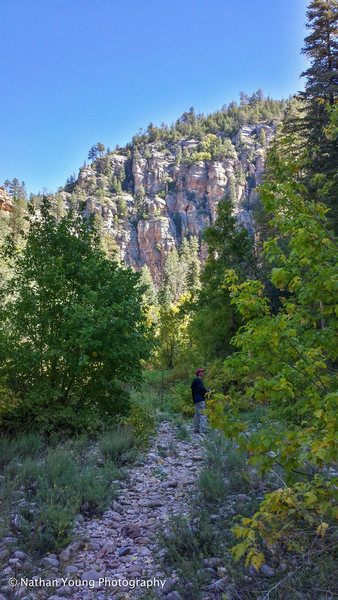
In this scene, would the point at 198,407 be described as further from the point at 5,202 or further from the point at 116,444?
the point at 5,202

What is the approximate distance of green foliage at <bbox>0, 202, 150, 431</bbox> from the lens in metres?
7.33

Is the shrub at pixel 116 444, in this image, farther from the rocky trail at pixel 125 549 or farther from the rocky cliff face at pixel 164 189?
the rocky cliff face at pixel 164 189

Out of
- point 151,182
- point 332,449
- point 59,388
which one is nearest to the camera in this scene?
point 332,449

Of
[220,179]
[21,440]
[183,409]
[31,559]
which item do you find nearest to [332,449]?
[31,559]

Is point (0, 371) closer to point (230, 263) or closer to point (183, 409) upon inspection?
point (183, 409)

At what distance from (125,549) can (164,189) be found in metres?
127

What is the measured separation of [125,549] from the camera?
401cm

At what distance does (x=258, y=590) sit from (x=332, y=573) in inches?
25.9

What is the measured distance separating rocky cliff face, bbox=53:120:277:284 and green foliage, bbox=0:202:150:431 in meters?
91.2

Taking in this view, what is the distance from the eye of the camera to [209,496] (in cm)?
505

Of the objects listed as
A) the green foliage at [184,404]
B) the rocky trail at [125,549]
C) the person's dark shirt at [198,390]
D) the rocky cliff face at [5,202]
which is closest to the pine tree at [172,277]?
the rocky cliff face at [5,202]

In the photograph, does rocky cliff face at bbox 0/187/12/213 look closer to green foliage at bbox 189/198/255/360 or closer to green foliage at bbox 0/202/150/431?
green foliage at bbox 189/198/255/360

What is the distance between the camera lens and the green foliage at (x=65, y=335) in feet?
24.1

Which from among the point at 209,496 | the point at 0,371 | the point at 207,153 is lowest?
the point at 209,496
